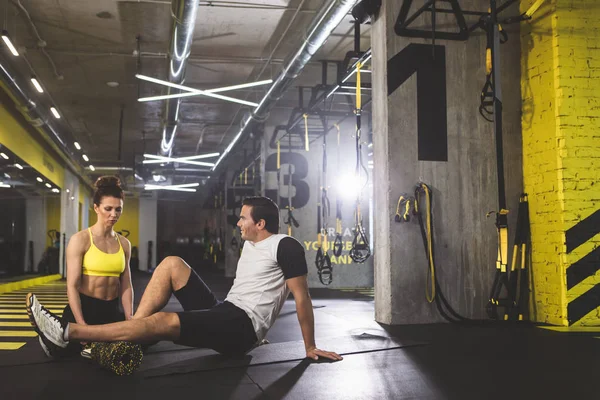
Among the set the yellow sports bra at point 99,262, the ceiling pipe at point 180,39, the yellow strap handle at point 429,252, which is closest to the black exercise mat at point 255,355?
the yellow sports bra at point 99,262

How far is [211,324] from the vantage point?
3309mm

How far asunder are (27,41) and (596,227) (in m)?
7.52

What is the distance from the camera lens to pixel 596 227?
5.08 metres

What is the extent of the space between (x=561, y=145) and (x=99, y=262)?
3586 millimetres

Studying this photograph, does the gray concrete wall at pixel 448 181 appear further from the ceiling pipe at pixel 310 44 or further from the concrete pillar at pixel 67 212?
the concrete pillar at pixel 67 212

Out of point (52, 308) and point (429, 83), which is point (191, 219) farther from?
point (429, 83)

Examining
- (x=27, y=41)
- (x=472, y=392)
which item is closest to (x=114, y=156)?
(x=27, y=41)

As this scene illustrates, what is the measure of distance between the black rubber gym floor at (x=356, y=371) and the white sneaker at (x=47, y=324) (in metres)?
0.16

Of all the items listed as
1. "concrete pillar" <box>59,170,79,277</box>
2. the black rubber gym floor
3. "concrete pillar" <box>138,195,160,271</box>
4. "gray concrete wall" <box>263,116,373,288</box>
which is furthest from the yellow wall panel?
"concrete pillar" <box>138,195,160,271</box>

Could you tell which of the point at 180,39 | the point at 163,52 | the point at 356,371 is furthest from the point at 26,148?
the point at 356,371

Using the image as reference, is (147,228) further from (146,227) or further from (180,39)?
(180,39)

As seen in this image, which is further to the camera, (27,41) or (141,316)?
(27,41)

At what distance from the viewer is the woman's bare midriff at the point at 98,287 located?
3.67 meters

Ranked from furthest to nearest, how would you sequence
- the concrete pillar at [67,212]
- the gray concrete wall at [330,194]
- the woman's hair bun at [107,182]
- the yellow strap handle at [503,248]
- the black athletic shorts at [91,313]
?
the concrete pillar at [67,212] < the gray concrete wall at [330,194] < the yellow strap handle at [503,248] < the woman's hair bun at [107,182] < the black athletic shorts at [91,313]
